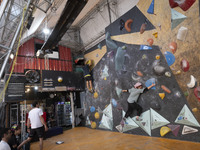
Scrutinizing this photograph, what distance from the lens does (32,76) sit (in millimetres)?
6805

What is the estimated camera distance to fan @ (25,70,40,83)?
6676mm

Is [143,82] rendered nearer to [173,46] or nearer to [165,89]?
[165,89]

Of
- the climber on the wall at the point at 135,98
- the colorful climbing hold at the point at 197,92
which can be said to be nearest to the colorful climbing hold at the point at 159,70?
the climber on the wall at the point at 135,98

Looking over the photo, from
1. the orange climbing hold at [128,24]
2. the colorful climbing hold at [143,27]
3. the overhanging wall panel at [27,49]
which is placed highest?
the overhanging wall panel at [27,49]

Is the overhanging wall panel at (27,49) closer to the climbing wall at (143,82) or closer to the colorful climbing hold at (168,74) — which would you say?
the climbing wall at (143,82)

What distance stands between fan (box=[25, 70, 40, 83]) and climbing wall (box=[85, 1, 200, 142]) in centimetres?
326

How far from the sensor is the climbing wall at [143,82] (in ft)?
12.1

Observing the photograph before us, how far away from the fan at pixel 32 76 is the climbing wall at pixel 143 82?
3256 millimetres

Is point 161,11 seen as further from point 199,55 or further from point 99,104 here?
point 99,104

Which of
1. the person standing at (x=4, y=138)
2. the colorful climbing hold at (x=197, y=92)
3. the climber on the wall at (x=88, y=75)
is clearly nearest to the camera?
the person standing at (x=4, y=138)

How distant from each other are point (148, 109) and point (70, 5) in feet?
12.7

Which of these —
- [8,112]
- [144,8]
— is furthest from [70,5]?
[8,112]

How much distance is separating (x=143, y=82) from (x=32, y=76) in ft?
17.1

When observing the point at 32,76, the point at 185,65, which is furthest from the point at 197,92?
the point at 32,76
